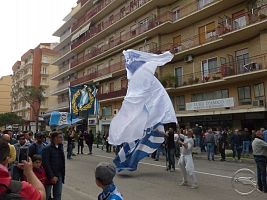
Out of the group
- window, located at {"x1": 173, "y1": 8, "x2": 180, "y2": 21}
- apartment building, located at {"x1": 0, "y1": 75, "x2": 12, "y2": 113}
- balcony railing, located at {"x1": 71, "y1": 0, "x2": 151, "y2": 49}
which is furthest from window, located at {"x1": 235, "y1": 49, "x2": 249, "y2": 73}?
apartment building, located at {"x1": 0, "y1": 75, "x2": 12, "y2": 113}

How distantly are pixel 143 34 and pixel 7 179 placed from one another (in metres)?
35.8

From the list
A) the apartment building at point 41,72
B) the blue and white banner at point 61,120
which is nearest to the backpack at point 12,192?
the blue and white banner at point 61,120

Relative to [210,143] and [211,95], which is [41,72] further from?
[210,143]

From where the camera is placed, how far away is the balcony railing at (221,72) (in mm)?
25103

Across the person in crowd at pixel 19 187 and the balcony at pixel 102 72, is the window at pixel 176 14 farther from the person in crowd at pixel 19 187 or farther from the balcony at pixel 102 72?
the person in crowd at pixel 19 187

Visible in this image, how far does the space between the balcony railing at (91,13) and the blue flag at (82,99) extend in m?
30.3

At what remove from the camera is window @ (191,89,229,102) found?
2839cm

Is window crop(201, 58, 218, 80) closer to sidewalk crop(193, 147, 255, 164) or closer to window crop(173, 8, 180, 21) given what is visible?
window crop(173, 8, 180, 21)

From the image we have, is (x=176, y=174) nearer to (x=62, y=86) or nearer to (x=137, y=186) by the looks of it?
(x=137, y=186)

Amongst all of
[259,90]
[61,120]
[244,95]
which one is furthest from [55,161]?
[244,95]

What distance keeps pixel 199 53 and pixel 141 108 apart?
21.5 meters

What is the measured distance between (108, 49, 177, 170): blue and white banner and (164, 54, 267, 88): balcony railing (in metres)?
14.4

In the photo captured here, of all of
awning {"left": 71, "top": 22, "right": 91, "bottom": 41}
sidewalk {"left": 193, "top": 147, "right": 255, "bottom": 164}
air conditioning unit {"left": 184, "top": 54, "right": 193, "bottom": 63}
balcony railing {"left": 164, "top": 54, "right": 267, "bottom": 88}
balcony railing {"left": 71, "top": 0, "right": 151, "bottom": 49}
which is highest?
awning {"left": 71, "top": 22, "right": 91, "bottom": 41}

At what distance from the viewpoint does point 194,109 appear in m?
30.4
